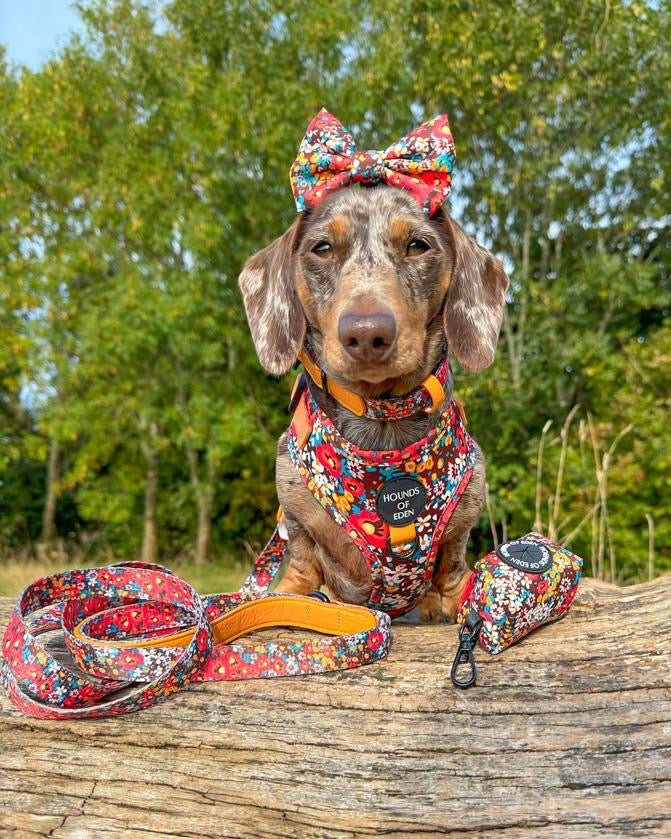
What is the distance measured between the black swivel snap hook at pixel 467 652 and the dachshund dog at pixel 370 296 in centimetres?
41

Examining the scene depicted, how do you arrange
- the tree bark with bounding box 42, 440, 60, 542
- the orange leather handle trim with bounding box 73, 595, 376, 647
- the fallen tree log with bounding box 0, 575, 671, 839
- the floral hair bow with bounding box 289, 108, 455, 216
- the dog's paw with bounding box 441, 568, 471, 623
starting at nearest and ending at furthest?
the fallen tree log with bounding box 0, 575, 671, 839 → the orange leather handle trim with bounding box 73, 595, 376, 647 → the floral hair bow with bounding box 289, 108, 455, 216 → the dog's paw with bounding box 441, 568, 471, 623 → the tree bark with bounding box 42, 440, 60, 542

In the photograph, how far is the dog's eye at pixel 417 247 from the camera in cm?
215

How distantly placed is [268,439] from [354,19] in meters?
7.51

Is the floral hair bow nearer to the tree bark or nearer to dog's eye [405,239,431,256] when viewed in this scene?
dog's eye [405,239,431,256]

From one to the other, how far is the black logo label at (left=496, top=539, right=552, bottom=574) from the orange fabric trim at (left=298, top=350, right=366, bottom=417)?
622 mm

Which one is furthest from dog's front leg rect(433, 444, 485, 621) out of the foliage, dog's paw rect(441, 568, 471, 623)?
the foliage

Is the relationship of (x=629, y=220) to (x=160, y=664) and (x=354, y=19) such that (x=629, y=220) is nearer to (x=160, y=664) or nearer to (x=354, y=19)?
(x=354, y=19)

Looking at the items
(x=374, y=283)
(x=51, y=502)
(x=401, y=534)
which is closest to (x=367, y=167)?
(x=374, y=283)

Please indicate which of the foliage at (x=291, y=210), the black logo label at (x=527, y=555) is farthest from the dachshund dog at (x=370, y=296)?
the foliage at (x=291, y=210)

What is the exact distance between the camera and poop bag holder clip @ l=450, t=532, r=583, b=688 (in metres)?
1.93

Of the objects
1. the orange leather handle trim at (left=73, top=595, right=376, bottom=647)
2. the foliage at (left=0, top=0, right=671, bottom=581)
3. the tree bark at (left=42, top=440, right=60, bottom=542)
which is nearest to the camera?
the orange leather handle trim at (left=73, top=595, right=376, bottom=647)

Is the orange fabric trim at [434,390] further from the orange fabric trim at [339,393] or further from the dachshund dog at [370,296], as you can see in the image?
the orange fabric trim at [339,393]

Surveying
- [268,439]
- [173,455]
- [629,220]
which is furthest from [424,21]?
[173,455]

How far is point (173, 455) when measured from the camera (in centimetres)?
1577
